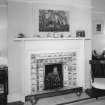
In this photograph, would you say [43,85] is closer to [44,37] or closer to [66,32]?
[44,37]

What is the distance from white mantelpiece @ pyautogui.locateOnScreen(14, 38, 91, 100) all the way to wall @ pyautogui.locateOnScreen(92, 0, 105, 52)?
0.48 m

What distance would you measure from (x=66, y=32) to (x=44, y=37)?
0.60m

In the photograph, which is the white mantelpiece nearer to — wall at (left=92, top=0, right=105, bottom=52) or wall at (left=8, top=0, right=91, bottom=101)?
wall at (left=8, top=0, right=91, bottom=101)

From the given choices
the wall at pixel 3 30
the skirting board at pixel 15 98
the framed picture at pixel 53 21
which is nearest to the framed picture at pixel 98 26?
the framed picture at pixel 53 21

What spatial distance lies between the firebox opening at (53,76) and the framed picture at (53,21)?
33.7 inches

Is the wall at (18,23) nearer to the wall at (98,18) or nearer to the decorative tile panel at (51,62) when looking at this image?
the decorative tile panel at (51,62)

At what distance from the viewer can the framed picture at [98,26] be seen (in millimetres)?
4527

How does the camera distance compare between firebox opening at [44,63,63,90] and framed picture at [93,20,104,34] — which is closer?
firebox opening at [44,63,63,90]

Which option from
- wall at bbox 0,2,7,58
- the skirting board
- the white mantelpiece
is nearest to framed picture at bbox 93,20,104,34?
the white mantelpiece

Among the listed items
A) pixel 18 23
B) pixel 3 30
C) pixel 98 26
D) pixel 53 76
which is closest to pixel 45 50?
pixel 53 76

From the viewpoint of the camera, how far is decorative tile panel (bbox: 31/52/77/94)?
3652 mm

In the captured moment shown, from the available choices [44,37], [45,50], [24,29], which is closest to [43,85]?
[45,50]

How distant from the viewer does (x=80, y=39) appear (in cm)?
403

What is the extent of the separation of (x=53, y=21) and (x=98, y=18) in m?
1.49
